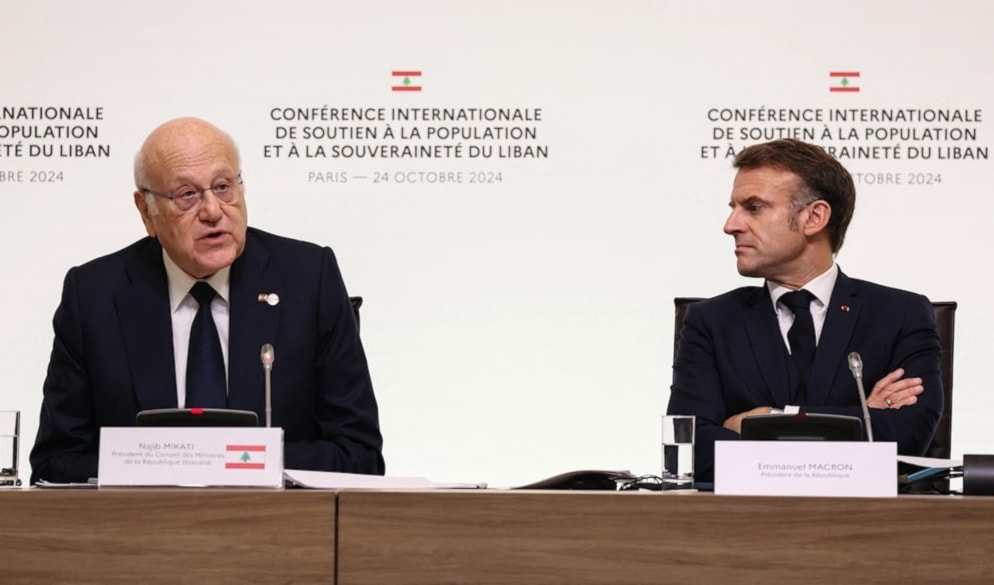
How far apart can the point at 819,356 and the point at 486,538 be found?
1664 mm

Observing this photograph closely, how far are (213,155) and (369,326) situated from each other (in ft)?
4.45

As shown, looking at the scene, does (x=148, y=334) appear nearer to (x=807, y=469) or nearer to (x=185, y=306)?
(x=185, y=306)

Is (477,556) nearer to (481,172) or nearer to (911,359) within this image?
(911,359)

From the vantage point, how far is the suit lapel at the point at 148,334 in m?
2.96

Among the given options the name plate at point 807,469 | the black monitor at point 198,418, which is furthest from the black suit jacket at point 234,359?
the name plate at point 807,469

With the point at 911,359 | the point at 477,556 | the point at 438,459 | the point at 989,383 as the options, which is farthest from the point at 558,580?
the point at 989,383

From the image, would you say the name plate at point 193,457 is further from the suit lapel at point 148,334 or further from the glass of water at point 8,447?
the suit lapel at point 148,334

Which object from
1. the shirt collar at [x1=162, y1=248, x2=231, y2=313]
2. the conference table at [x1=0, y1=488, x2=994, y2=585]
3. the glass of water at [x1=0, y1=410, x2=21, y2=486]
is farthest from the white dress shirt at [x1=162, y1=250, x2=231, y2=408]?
the conference table at [x1=0, y1=488, x2=994, y2=585]

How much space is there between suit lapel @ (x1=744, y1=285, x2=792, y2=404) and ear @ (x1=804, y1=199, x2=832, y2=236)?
21cm

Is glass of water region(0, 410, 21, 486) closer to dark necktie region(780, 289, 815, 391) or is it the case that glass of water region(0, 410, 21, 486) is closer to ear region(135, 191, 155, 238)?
ear region(135, 191, 155, 238)

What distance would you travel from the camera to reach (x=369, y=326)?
14.2ft

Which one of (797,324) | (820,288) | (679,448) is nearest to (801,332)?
(797,324)

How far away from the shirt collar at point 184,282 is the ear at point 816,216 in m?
1.43

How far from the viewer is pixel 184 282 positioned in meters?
3.11
